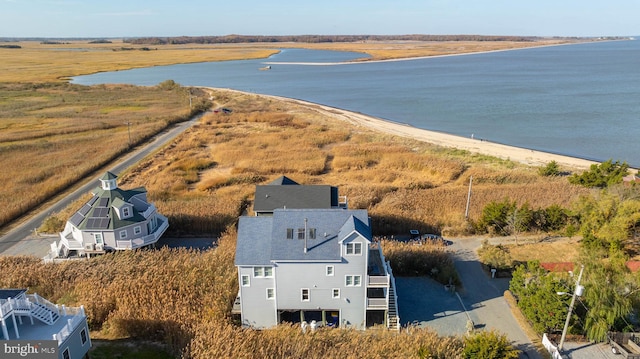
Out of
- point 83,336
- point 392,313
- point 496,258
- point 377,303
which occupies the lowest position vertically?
point 392,313

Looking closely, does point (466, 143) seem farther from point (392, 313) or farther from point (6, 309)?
point (6, 309)

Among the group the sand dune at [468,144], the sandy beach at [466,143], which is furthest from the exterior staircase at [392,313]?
the sandy beach at [466,143]

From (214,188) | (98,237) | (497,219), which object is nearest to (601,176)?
(497,219)

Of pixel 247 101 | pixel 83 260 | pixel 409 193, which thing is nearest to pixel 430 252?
pixel 409 193

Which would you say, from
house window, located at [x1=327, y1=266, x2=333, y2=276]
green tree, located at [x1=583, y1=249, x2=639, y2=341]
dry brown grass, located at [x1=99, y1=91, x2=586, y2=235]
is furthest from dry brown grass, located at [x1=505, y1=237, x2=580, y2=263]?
house window, located at [x1=327, y1=266, x2=333, y2=276]

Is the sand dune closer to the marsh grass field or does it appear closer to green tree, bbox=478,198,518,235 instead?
the marsh grass field

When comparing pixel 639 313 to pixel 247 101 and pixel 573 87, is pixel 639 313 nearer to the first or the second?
pixel 247 101

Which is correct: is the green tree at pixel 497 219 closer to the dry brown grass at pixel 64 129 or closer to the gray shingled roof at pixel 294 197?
the gray shingled roof at pixel 294 197
